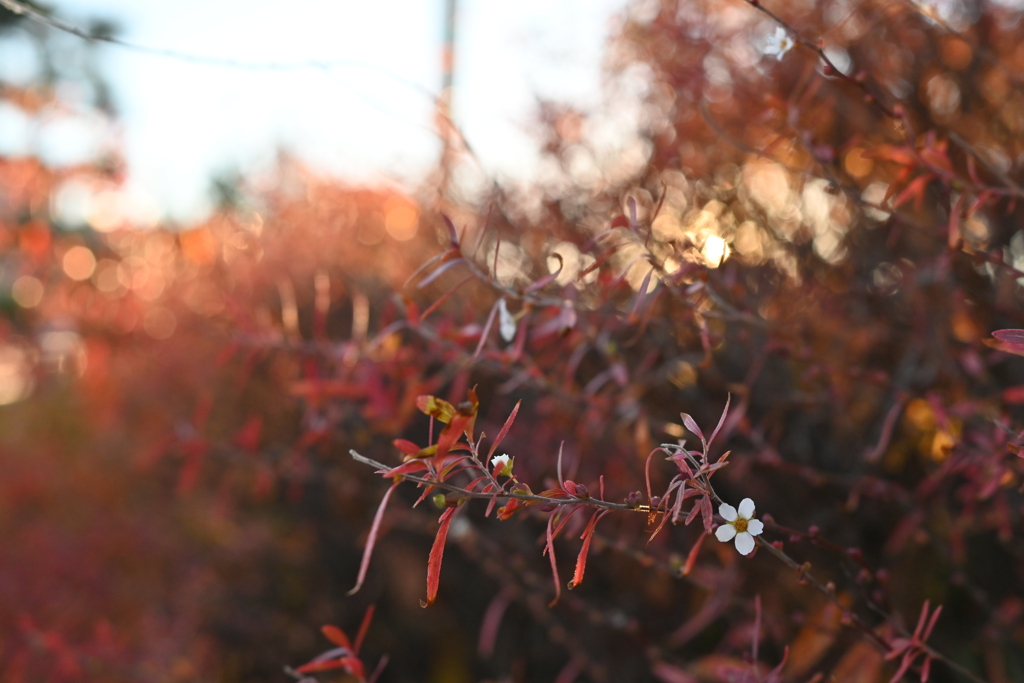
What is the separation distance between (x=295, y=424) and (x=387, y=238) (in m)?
1.03

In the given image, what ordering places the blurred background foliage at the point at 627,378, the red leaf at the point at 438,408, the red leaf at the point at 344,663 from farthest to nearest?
the blurred background foliage at the point at 627,378
the red leaf at the point at 344,663
the red leaf at the point at 438,408

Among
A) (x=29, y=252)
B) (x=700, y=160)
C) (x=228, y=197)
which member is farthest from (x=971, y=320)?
(x=29, y=252)

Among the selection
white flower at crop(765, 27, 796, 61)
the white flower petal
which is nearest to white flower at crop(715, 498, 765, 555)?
the white flower petal

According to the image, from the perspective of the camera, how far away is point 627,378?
4.96 feet

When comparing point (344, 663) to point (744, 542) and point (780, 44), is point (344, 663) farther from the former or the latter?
point (780, 44)

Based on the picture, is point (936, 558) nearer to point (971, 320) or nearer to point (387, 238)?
point (971, 320)

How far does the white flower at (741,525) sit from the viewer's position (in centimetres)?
72

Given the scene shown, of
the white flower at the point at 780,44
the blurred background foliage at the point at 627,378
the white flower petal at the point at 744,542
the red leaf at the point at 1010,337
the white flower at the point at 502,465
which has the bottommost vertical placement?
the blurred background foliage at the point at 627,378

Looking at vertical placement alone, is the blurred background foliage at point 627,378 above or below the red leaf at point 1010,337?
below

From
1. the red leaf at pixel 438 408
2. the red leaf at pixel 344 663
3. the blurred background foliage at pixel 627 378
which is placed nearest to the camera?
the red leaf at pixel 438 408

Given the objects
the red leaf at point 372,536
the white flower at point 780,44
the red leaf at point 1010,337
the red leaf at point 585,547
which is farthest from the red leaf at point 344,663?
the white flower at point 780,44

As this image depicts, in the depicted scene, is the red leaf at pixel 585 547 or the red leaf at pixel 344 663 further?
the red leaf at pixel 344 663

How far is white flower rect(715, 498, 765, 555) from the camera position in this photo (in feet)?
2.36

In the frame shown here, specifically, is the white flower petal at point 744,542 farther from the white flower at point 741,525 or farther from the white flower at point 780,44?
the white flower at point 780,44
